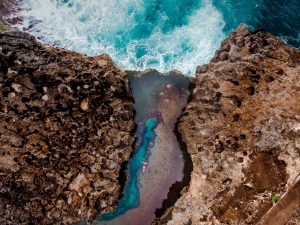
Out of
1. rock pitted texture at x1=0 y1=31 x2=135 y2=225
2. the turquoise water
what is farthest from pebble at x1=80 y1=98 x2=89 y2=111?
the turquoise water

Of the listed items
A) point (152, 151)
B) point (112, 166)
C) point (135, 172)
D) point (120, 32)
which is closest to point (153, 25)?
point (120, 32)

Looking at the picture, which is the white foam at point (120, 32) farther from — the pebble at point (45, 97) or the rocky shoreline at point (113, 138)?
the pebble at point (45, 97)

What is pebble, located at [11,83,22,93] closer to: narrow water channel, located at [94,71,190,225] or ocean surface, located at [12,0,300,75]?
narrow water channel, located at [94,71,190,225]

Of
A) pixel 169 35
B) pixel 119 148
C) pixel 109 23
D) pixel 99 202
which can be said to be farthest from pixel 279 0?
pixel 99 202

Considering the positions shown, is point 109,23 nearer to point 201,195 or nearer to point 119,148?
point 119,148

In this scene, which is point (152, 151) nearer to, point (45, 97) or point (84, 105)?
point (84, 105)
